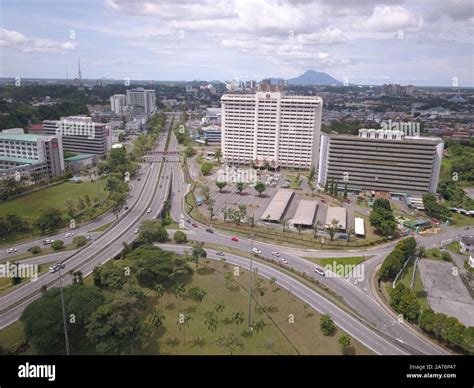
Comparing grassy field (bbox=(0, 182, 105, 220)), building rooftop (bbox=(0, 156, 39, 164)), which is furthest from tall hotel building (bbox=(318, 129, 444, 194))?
building rooftop (bbox=(0, 156, 39, 164))

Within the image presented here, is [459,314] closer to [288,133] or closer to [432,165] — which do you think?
[432,165]

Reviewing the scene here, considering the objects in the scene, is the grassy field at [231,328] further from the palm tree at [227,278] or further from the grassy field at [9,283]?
the grassy field at [9,283]

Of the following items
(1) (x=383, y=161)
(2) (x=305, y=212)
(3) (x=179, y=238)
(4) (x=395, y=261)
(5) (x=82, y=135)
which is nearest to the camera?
(4) (x=395, y=261)

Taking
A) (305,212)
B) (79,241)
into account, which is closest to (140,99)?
(305,212)

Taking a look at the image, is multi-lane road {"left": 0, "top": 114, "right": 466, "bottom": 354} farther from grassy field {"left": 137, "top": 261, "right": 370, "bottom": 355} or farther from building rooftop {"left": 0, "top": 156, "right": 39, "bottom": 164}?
building rooftop {"left": 0, "top": 156, "right": 39, "bottom": 164}

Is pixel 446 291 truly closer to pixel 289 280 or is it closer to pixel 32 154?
pixel 289 280
